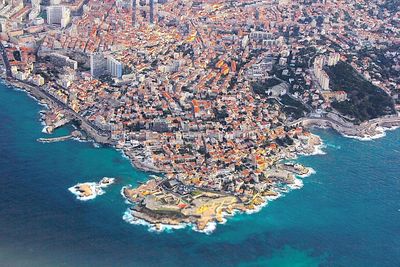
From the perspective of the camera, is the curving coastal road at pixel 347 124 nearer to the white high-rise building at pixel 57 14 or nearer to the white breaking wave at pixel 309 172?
the white breaking wave at pixel 309 172

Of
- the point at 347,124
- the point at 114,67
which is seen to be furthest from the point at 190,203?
the point at 114,67

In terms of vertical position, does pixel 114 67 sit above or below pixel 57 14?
below

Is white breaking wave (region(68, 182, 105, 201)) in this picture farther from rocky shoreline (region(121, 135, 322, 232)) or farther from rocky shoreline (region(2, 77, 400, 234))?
rocky shoreline (region(121, 135, 322, 232))

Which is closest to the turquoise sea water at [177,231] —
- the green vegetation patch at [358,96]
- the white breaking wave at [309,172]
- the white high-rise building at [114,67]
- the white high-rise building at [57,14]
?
the white breaking wave at [309,172]

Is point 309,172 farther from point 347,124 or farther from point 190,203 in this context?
point 190,203

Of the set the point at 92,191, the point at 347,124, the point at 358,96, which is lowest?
the point at 92,191

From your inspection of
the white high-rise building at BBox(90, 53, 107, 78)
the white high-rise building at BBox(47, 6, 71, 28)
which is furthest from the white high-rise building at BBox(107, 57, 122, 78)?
the white high-rise building at BBox(47, 6, 71, 28)

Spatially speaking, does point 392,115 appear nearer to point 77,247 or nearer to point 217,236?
point 217,236
